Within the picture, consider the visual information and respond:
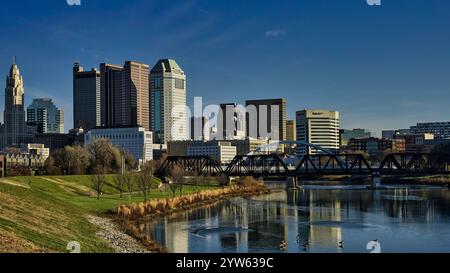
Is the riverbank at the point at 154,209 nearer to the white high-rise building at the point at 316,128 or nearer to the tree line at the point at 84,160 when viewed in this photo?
the tree line at the point at 84,160

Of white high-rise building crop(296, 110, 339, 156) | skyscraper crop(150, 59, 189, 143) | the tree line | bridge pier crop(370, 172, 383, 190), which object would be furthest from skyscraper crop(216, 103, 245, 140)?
the tree line

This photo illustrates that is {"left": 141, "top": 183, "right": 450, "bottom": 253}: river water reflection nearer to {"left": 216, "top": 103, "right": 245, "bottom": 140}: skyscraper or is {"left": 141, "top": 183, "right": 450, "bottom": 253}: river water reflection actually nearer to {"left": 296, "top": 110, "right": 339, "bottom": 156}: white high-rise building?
{"left": 296, "top": 110, "right": 339, "bottom": 156}: white high-rise building

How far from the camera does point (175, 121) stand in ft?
632

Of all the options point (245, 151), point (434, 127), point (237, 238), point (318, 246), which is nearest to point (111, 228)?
point (237, 238)

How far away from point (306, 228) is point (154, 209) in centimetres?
1460

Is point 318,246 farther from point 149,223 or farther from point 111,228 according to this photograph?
point 149,223

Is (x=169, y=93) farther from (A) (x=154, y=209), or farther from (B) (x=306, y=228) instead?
(B) (x=306, y=228)

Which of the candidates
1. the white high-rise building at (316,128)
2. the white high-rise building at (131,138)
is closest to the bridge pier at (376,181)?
the white high-rise building at (131,138)

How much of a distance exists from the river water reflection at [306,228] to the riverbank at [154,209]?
84 centimetres

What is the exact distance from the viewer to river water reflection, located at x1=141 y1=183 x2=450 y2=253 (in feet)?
84.8

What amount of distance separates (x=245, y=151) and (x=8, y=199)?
153830mm

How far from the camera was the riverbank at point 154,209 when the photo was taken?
2901 cm

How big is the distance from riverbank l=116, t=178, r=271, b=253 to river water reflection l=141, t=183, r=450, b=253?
2.75 ft

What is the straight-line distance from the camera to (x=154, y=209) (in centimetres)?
4388
